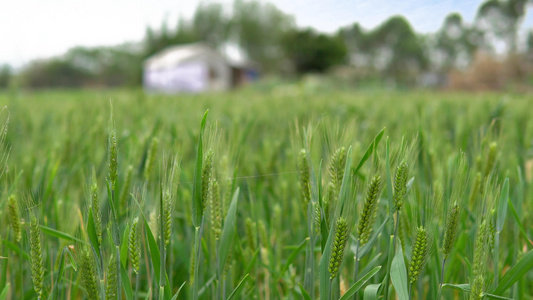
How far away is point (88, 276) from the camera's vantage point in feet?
1.34

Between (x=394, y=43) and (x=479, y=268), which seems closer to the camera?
(x=479, y=268)

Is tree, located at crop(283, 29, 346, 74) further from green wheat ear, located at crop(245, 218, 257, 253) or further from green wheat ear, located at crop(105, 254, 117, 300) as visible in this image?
green wheat ear, located at crop(105, 254, 117, 300)

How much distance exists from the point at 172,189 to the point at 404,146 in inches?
10.5

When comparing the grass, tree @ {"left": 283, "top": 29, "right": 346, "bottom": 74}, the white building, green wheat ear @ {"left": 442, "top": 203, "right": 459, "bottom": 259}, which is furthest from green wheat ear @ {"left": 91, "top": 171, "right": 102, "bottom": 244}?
tree @ {"left": 283, "top": 29, "right": 346, "bottom": 74}

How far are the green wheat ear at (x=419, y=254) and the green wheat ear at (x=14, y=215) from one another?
0.47 m

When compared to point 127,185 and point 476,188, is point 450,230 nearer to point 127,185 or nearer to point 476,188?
point 476,188

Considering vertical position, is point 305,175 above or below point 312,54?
below

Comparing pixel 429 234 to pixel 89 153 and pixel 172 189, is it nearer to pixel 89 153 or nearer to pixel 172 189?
pixel 172 189

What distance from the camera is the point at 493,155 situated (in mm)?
728

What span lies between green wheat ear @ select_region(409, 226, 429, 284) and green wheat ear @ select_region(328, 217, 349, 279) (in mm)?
75

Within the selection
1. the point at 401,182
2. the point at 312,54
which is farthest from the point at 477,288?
the point at 312,54

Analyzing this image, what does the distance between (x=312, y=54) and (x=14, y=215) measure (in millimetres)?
23616

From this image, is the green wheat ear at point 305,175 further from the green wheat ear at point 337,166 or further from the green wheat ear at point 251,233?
the green wheat ear at point 251,233

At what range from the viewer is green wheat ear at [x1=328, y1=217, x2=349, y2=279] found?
0.41 m
